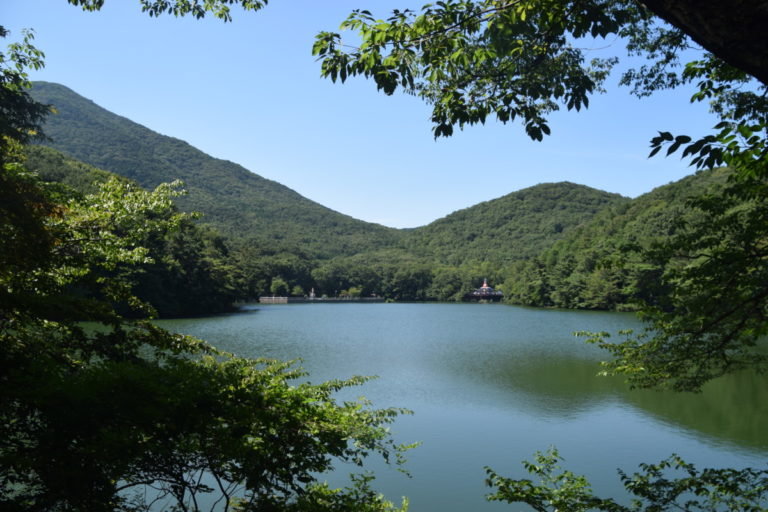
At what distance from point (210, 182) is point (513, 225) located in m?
73.0

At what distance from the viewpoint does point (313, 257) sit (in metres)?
97.4

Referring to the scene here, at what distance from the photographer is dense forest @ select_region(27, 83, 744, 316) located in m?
41.0

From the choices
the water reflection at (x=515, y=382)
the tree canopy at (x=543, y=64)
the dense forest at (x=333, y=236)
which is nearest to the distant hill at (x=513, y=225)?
the dense forest at (x=333, y=236)

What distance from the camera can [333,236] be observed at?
11706 centimetres

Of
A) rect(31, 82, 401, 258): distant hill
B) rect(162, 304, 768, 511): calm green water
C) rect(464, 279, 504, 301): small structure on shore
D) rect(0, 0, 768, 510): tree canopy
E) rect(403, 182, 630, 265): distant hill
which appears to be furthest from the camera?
rect(31, 82, 401, 258): distant hill

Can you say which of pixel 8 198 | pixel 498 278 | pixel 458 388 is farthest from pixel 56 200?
pixel 498 278

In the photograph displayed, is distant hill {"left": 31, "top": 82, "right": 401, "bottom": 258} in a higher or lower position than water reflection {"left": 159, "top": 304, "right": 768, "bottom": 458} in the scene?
higher

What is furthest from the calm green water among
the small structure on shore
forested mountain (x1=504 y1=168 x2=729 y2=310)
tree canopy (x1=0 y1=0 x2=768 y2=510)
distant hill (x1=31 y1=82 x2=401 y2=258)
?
distant hill (x1=31 y1=82 x2=401 y2=258)

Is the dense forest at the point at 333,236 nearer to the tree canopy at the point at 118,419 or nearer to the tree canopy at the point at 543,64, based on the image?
the tree canopy at the point at 118,419

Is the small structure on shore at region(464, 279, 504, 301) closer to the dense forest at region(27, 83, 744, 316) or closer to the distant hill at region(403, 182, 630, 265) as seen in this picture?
the dense forest at region(27, 83, 744, 316)

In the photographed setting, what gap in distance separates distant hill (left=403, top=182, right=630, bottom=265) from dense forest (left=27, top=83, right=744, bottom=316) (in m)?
0.34

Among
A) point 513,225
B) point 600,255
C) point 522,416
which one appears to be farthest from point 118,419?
point 513,225

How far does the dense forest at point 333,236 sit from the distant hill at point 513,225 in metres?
0.34

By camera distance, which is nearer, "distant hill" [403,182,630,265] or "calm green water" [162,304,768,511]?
"calm green water" [162,304,768,511]
